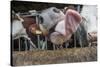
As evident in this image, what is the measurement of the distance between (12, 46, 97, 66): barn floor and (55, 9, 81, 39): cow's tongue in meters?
0.17

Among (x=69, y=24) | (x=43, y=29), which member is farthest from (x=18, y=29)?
(x=69, y=24)

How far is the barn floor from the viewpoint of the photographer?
1.61 metres

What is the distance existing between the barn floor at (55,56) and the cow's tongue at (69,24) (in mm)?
172

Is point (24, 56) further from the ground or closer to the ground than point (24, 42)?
closer to the ground

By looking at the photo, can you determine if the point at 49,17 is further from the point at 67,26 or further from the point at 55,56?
the point at 55,56

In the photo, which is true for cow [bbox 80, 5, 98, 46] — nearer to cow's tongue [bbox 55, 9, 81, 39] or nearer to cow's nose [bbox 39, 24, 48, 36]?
cow's tongue [bbox 55, 9, 81, 39]

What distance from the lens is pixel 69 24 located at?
5.75ft

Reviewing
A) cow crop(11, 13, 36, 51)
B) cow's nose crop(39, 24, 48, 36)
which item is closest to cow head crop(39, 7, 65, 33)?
cow's nose crop(39, 24, 48, 36)

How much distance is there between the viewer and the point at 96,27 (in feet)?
6.06

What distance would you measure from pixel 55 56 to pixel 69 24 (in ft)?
1.10

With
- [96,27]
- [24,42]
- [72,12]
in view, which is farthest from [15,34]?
[96,27]

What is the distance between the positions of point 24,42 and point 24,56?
0.41ft

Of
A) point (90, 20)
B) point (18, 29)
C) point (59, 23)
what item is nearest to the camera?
point (18, 29)
